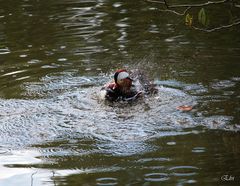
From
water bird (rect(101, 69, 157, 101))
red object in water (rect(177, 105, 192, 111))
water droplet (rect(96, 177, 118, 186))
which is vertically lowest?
water droplet (rect(96, 177, 118, 186))

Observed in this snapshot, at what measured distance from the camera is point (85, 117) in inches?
304

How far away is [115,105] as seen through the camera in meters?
8.13

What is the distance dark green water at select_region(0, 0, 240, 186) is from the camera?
6.05m

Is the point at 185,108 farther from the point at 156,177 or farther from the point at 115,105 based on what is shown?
the point at 156,177

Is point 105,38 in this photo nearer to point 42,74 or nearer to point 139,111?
point 42,74

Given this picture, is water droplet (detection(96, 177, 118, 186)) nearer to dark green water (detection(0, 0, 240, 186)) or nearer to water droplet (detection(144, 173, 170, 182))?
dark green water (detection(0, 0, 240, 186))

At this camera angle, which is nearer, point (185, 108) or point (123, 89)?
point (185, 108)

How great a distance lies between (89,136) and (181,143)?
47.0 inches

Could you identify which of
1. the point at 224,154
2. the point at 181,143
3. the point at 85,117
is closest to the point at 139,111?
the point at 85,117
